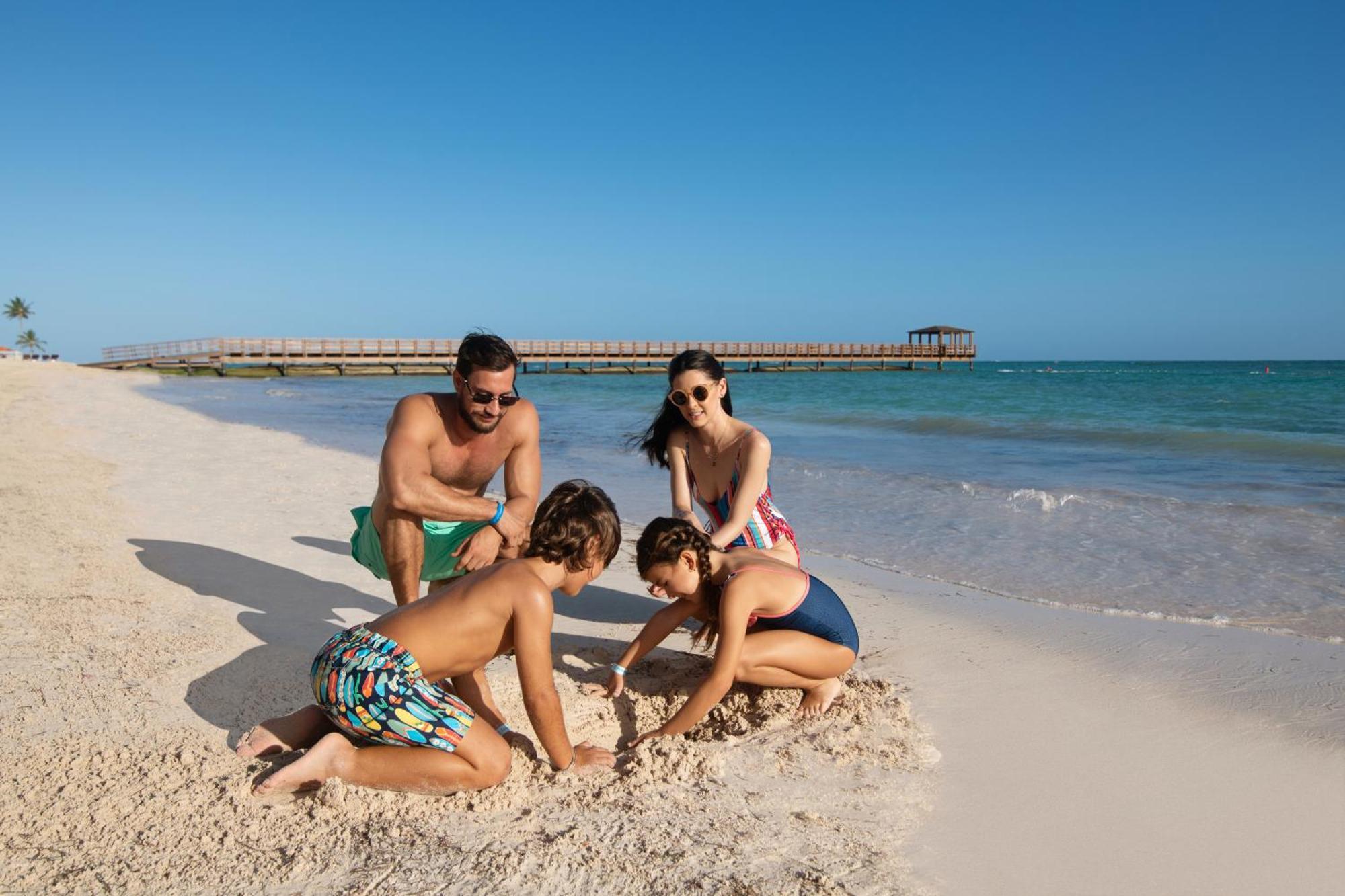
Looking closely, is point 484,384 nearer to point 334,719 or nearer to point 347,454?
point 334,719

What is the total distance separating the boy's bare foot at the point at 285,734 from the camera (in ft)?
9.47

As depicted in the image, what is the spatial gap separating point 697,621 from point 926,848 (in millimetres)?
2309

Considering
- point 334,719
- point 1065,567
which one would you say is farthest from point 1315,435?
point 334,719

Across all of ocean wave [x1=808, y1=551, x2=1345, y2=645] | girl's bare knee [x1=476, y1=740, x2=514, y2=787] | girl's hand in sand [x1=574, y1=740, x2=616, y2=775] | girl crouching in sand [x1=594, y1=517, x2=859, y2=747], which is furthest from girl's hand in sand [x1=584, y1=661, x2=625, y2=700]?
ocean wave [x1=808, y1=551, x2=1345, y2=645]

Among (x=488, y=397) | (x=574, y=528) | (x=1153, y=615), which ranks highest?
(x=488, y=397)

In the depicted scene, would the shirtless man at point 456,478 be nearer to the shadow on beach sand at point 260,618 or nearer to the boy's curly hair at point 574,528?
the shadow on beach sand at point 260,618

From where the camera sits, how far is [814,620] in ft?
11.7

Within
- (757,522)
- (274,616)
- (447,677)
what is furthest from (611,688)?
(274,616)

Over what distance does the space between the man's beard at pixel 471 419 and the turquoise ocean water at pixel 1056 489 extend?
121 inches

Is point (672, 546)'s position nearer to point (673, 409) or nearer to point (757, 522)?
point (757, 522)

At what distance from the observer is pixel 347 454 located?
37.1 feet

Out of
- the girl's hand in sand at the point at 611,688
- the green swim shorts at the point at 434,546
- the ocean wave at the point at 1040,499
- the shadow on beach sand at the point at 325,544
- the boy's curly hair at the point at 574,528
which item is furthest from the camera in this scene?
the ocean wave at the point at 1040,499

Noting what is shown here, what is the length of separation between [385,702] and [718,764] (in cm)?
108

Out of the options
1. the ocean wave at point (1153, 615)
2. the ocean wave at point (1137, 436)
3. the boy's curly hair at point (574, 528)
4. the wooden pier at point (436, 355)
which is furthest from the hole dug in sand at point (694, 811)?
the wooden pier at point (436, 355)
